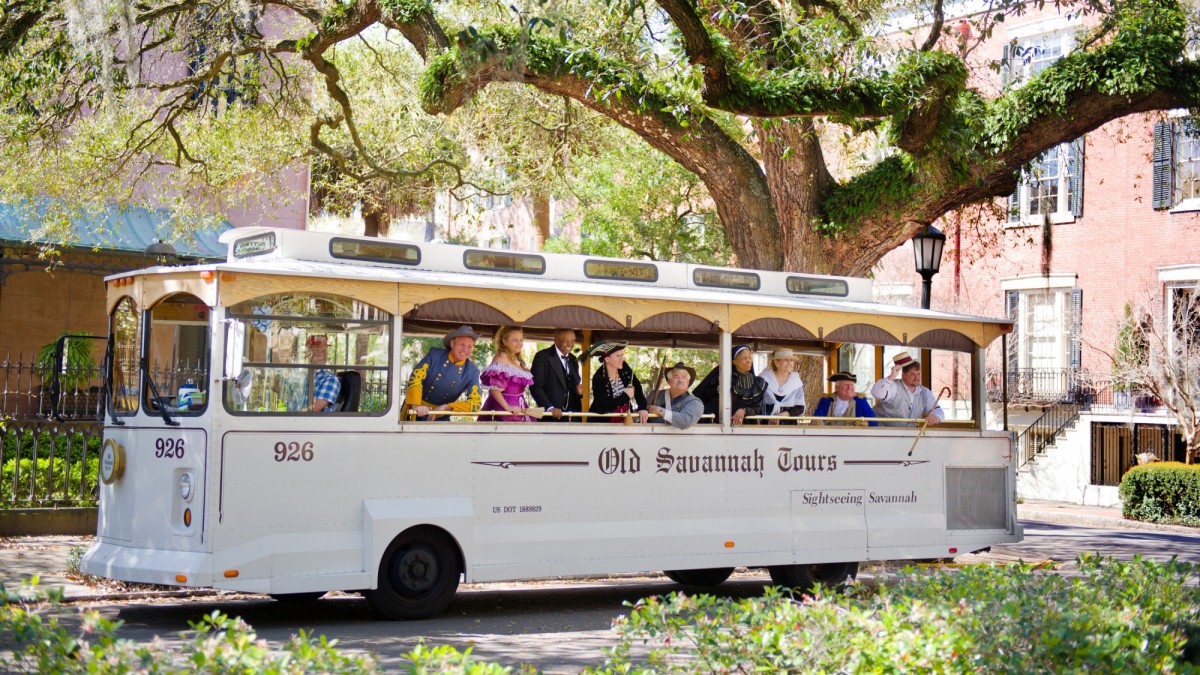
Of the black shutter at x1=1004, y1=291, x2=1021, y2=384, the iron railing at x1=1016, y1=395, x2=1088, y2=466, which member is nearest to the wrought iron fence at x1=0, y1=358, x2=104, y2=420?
the iron railing at x1=1016, y1=395, x2=1088, y2=466


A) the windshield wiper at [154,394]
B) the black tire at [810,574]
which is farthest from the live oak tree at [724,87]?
the black tire at [810,574]

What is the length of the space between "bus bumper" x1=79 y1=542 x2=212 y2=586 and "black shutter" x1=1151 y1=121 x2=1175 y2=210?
949 inches

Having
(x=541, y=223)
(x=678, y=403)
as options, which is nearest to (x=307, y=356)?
(x=678, y=403)

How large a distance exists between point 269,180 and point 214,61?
5.80 metres

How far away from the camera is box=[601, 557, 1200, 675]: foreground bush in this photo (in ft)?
17.2

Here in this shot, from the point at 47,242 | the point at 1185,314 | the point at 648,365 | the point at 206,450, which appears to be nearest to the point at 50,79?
the point at 47,242

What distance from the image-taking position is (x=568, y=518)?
11.3m

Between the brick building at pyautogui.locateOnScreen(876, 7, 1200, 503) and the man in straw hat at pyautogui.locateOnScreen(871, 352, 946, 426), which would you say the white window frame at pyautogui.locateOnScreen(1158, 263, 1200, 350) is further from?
the man in straw hat at pyautogui.locateOnScreen(871, 352, 946, 426)

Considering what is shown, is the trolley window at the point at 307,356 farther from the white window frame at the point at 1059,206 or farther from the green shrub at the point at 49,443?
the white window frame at the point at 1059,206

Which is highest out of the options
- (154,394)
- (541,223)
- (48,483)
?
(541,223)

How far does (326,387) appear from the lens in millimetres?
10219

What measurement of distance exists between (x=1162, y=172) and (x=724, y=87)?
17794mm

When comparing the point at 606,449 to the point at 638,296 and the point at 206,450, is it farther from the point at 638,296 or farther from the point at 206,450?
the point at 206,450

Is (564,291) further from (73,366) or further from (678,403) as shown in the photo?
(73,366)
